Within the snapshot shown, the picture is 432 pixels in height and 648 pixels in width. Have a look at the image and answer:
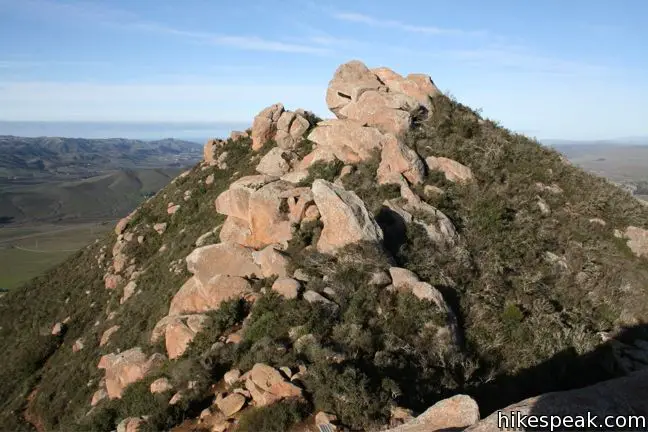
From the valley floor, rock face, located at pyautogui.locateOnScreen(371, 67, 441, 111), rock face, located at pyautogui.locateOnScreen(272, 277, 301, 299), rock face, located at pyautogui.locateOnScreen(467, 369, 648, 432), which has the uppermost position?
rock face, located at pyautogui.locateOnScreen(371, 67, 441, 111)

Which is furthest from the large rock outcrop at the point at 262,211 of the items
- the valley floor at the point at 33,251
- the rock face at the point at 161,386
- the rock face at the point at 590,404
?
the valley floor at the point at 33,251

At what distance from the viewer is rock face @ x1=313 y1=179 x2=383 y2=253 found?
21.2m

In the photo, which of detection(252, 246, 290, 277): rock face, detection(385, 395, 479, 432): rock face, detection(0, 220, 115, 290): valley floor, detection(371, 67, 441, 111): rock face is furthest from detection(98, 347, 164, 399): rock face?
detection(0, 220, 115, 290): valley floor

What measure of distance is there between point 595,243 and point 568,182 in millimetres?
6416

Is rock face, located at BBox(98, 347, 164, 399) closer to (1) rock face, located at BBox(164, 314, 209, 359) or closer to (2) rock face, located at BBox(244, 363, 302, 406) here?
(1) rock face, located at BBox(164, 314, 209, 359)

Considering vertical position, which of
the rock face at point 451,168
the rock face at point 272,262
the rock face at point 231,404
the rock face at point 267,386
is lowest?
the rock face at point 231,404

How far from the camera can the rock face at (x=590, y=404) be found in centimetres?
1160

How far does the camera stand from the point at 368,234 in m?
21.1

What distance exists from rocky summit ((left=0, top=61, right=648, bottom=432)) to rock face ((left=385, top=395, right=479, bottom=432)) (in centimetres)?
6

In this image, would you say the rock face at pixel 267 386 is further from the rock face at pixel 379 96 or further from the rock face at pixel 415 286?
the rock face at pixel 379 96

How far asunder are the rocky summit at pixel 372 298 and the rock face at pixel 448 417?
2.3 inches

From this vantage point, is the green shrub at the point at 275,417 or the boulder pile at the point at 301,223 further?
the boulder pile at the point at 301,223

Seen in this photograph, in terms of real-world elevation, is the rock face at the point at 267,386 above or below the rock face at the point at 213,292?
below

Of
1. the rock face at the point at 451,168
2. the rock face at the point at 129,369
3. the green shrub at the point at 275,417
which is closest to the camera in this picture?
the green shrub at the point at 275,417
